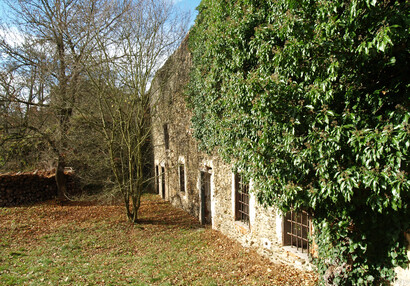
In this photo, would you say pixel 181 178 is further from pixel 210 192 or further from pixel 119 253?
pixel 119 253

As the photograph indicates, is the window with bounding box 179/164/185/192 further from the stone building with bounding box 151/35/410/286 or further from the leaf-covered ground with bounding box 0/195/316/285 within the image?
the leaf-covered ground with bounding box 0/195/316/285

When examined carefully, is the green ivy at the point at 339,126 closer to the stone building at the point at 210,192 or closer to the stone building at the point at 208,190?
the stone building at the point at 210,192

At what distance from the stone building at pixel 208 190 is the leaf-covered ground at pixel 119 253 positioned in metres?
0.44

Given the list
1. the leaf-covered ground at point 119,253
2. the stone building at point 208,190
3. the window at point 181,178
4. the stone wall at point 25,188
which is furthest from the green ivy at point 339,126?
the stone wall at point 25,188

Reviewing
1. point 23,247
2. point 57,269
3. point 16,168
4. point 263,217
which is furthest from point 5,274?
point 16,168

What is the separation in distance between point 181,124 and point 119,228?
5.09 m

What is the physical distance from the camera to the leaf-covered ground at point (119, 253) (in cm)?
596

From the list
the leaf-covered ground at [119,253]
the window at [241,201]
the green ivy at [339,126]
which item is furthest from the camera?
the window at [241,201]

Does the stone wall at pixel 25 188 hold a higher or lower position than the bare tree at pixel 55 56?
lower

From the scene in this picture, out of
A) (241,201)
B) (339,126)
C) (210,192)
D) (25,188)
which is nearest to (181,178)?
(210,192)

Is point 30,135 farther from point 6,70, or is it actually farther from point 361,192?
point 361,192

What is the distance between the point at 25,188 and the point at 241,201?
36.9 ft

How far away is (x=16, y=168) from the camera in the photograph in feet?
45.5

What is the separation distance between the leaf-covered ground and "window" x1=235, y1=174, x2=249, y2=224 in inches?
32.3
